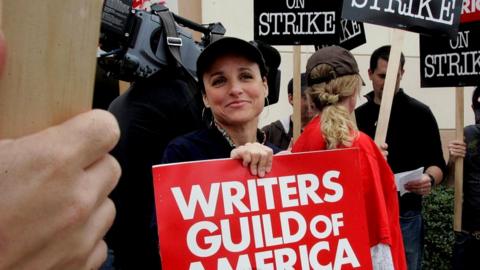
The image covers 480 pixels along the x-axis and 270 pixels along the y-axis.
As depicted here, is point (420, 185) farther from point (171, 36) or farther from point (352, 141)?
point (171, 36)

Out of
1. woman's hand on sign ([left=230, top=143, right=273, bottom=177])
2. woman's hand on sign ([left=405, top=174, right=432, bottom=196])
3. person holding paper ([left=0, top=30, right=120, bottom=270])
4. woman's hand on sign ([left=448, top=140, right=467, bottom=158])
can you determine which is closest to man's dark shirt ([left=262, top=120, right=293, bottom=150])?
woman's hand on sign ([left=405, top=174, right=432, bottom=196])

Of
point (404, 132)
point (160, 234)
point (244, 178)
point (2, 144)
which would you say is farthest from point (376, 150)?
point (2, 144)

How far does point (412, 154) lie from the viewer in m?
4.04

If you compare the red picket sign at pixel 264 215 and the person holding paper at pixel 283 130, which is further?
the person holding paper at pixel 283 130

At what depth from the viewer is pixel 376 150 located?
7.85ft

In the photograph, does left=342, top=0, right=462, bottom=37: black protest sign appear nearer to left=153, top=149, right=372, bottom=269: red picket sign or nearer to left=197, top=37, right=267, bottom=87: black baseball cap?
left=197, top=37, right=267, bottom=87: black baseball cap

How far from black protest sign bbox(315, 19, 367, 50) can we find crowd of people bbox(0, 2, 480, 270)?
0.44 metres

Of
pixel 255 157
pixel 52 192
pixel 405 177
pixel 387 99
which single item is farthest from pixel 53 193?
pixel 405 177

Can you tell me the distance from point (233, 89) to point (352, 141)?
63cm

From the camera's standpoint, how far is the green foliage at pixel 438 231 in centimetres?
554

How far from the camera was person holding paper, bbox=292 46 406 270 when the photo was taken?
7.41 ft

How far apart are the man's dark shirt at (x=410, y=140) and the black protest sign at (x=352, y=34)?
25.9 inches

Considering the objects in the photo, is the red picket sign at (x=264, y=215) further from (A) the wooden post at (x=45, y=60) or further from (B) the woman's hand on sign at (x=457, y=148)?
(B) the woman's hand on sign at (x=457, y=148)

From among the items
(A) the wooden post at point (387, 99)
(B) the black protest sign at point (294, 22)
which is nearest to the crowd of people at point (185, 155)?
(A) the wooden post at point (387, 99)
